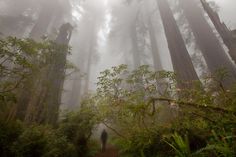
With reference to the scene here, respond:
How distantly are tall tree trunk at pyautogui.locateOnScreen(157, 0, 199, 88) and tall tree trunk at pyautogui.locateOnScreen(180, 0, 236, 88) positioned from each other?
1.04 m

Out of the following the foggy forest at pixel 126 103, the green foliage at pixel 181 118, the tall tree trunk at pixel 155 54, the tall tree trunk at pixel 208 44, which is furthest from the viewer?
the tall tree trunk at pixel 155 54

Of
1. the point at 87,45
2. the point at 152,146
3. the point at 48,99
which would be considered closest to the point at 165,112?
the point at 152,146

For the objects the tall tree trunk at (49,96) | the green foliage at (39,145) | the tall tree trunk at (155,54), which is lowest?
the green foliage at (39,145)

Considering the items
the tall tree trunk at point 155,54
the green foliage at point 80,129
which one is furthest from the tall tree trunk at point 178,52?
the tall tree trunk at point 155,54

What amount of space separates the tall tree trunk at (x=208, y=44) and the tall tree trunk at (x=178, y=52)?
3.41 ft

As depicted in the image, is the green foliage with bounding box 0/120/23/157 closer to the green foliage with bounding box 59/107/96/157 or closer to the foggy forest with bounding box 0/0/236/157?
the foggy forest with bounding box 0/0/236/157

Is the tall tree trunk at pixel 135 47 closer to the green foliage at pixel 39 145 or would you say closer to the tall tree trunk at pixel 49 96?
the tall tree trunk at pixel 49 96

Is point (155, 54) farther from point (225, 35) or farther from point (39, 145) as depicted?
point (39, 145)

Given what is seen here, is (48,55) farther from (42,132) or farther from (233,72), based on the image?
(233,72)

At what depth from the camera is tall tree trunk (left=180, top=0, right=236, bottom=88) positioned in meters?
10.5

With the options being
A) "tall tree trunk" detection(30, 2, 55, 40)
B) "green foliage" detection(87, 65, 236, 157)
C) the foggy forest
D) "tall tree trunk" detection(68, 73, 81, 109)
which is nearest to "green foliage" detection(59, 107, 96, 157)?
the foggy forest

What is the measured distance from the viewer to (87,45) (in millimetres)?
32156

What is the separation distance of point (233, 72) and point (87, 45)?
24053 millimetres

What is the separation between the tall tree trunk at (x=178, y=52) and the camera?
10047 mm
